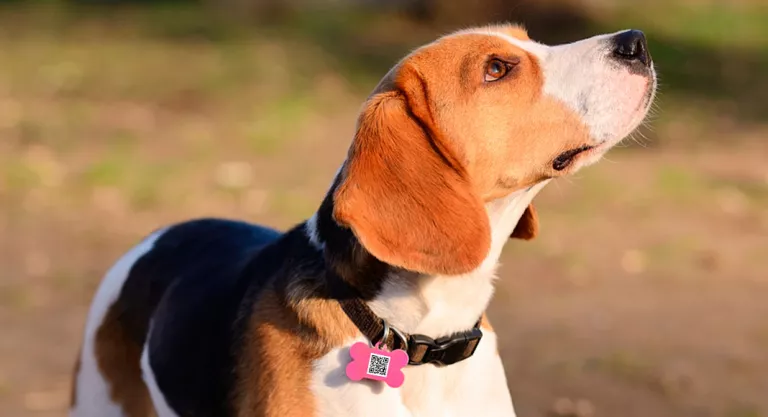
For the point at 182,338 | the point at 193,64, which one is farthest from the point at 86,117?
the point at 182,338

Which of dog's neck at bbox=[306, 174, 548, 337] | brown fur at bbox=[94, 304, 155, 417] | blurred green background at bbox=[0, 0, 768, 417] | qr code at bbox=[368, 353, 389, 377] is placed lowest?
blurred green background at bbox=[0, 0, 768, 417]

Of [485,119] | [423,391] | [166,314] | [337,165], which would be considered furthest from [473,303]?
[337,165]

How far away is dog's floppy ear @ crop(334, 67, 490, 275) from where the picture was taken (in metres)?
3.53

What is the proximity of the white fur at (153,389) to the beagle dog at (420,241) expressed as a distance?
0.11 meters

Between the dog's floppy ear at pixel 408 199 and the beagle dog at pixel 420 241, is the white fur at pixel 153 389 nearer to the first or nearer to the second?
the beagle dog at pixel 420 241

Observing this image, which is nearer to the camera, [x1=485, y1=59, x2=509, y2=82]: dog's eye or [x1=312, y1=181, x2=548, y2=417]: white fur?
[x1=312, y1=181, x2=548, y2=417]: white fur

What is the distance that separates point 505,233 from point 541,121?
415 mm

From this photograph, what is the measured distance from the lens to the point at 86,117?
13.5m

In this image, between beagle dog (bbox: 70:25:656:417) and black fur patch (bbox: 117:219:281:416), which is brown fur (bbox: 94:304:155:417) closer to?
black fur patch (bbox: 117:219:281:416)

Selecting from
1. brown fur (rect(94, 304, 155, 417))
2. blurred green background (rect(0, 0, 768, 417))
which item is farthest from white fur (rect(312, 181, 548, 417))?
blurred green background (rect(0, 0, 768, 417))

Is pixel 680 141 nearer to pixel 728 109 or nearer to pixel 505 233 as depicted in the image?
pixel 728 109

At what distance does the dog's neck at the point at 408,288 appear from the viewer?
377cm

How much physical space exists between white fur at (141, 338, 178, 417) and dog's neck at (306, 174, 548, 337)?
904 millimetres

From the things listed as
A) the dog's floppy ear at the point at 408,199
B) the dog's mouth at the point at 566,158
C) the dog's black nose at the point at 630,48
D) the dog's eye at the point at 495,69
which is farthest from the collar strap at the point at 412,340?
the dog's black nose at the point at 630,48
